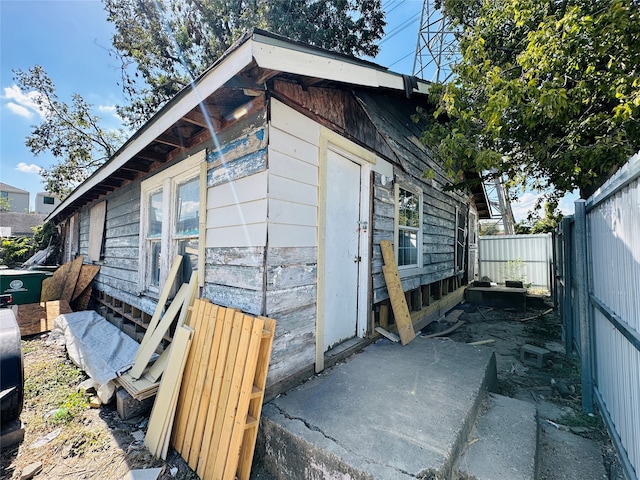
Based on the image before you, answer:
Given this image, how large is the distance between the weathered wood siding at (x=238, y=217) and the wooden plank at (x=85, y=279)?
5107 mm

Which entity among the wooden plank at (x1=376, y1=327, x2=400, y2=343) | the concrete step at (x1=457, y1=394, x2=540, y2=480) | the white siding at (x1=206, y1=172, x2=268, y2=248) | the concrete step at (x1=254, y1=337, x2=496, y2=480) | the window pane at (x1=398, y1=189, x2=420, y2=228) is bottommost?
the concrete step at (x1=457, y1=394, x2=540, y2=480)

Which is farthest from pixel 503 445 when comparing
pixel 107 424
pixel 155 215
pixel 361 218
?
pixel 155 215

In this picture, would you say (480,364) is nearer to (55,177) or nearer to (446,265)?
(446,265)

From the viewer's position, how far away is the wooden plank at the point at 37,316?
17.2 ft

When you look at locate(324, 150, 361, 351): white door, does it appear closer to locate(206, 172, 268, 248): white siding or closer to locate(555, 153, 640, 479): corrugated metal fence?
locate(206, 172, 268, 248): white siding

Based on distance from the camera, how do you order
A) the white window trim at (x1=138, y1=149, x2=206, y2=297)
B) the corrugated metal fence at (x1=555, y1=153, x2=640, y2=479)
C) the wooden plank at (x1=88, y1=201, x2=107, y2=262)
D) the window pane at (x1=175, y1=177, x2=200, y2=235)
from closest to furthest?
the corrugated metal fence at (x1=555, y1=153, x2=640, y2=479) < the white window trim at (x1=138, y1=149, x2=206, y2=297) < the window pane at (x1=175, y1=177, x2=200, y2=235) < the wooden plank at (x1=88, y1=201, x2=107, y2=262)

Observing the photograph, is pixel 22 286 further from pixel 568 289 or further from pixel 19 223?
pixel 19 223

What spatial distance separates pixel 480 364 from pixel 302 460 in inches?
79.2

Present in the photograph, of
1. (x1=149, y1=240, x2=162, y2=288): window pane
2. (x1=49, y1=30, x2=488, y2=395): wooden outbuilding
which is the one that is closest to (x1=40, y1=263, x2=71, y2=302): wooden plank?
(x1=49, y1=30, x2=488, y2=395): wooden outbuilding

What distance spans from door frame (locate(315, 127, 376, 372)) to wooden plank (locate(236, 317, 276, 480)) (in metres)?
0.80

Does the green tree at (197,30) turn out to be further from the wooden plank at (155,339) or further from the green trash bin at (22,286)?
the wooden plank at (155,339)

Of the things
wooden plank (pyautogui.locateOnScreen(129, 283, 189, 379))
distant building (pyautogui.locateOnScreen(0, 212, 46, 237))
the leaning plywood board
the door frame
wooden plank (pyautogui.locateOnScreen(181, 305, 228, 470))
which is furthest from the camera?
distant building (pyautogui.locateOnScreen(0, 212, 46, 237))

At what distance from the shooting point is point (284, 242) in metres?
2.29

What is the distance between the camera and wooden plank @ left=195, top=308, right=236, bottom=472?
1.92 meters
